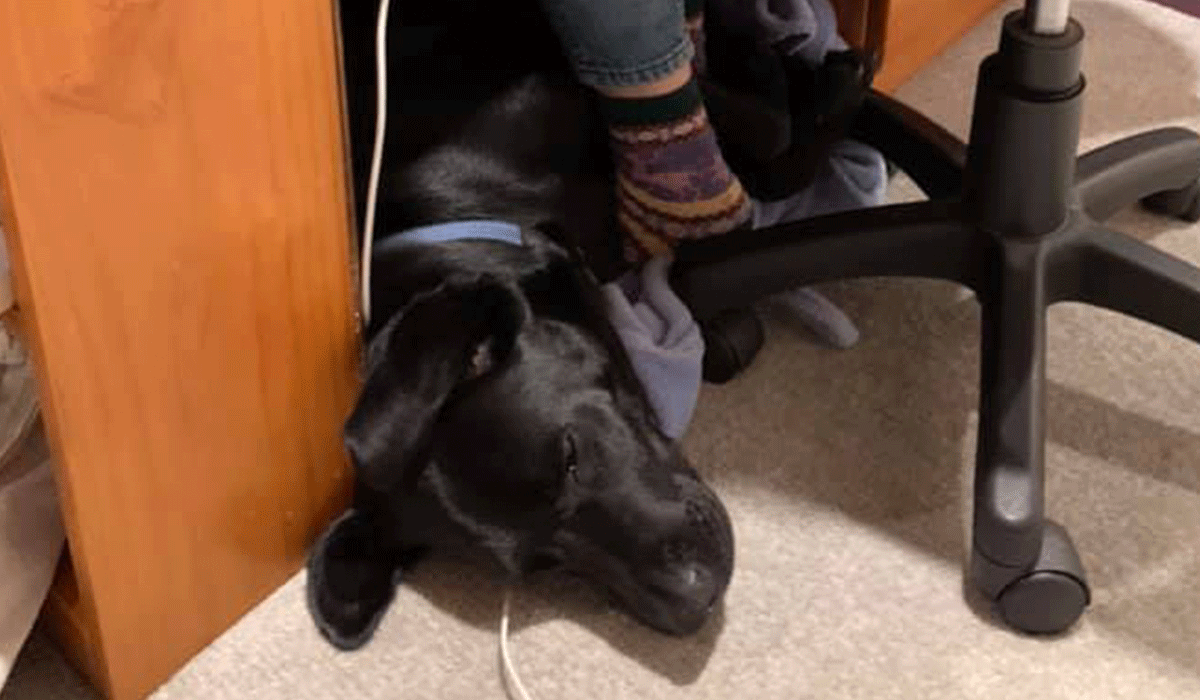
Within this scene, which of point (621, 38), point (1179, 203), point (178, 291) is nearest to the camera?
point (178, 291)

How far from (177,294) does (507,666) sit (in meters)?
0.32

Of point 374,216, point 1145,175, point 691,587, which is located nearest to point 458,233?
point 374,216

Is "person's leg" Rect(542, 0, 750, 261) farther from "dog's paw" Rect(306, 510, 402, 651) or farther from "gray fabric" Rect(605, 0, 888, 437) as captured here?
"dog's paw" Rect(306, 510, 402, 651)

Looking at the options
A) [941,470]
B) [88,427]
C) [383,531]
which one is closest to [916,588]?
[941,470]

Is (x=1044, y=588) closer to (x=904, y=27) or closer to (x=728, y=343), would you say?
(x=728, y=343)

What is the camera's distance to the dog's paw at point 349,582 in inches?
46.5

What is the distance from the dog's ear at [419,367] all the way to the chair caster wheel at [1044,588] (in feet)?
1.14

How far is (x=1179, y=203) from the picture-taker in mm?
1501

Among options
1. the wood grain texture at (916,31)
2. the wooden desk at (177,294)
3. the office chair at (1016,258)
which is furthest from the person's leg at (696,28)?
the wooden desk at (177,294)

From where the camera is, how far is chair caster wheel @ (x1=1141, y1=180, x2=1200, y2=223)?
58.8 inches

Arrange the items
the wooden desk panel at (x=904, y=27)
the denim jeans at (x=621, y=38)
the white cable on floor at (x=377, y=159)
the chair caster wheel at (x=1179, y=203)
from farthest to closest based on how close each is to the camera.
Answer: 1. the wooden desk panel at (x=904, y=27)
2. the chair caster wheel at (x=1179, y=203)
3. the denim jeans at (x=621, y=38)
4. the white cable on floor at (x=377, y=159)

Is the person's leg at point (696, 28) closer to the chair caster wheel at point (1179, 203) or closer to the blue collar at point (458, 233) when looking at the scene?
the blue collar at point (458, 233)

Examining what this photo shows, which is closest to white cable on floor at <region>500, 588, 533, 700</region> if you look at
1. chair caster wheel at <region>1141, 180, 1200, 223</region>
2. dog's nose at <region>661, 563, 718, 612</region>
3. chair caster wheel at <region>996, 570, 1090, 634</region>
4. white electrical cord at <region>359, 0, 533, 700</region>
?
white electrical cord at <region>359, 0, 533, 700</region>

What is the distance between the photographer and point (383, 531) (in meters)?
1.20
